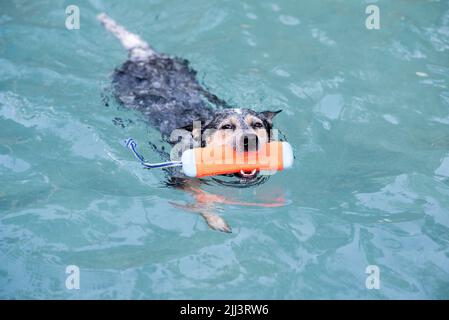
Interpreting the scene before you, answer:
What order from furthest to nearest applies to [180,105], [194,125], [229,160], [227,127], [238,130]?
[180,105], [194,125], [227,127], [238,130], [229,160]

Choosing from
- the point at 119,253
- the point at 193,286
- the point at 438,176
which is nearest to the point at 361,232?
the point at 438,176

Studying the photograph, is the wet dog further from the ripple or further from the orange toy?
the ripple

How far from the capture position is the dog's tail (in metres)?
6.80

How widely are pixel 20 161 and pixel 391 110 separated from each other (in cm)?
426

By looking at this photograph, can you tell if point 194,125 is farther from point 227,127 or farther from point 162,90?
point 162,90

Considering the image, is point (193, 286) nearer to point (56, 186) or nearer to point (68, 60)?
point (56, 186)

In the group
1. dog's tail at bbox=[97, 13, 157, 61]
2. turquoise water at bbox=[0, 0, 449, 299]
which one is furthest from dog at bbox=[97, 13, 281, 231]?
turquoise water at bbox=[0, 0, 449, 299]

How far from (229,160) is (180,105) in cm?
152

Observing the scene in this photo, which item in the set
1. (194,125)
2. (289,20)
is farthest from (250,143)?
(289,20)

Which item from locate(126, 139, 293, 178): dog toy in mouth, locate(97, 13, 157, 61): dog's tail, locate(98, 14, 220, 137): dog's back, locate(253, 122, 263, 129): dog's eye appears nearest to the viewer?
locate(126, 139, 293, 178): dog toy in mouth

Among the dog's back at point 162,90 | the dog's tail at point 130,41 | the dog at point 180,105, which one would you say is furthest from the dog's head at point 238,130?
the dog's tail at point 130,41

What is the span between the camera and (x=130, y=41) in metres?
7.21

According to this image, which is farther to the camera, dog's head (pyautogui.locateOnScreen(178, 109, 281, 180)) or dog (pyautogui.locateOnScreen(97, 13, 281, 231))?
dog (pyautogui.locateOnScreen(97, 13, 281, 231))
